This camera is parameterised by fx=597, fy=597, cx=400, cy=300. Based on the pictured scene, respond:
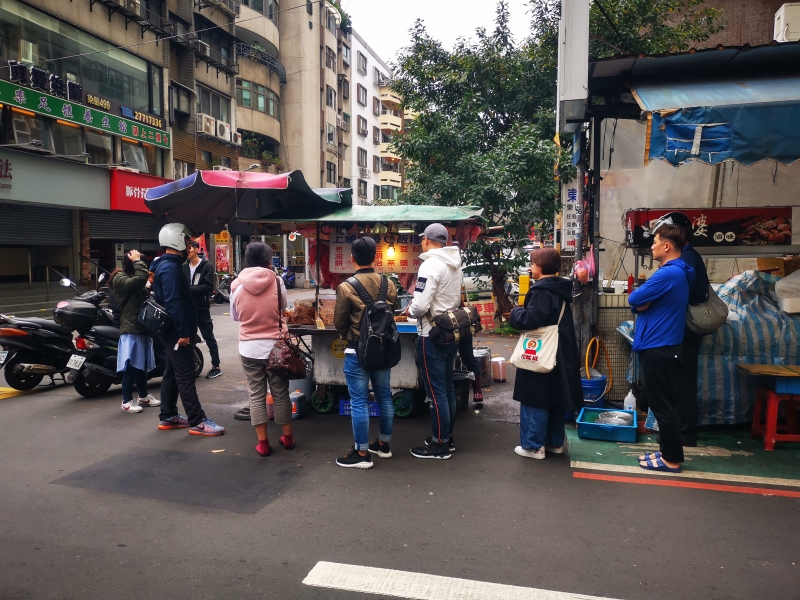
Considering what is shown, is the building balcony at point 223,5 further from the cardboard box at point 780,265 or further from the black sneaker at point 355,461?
the black sneaker at point 355,461

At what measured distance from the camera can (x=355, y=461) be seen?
4988 millimetres

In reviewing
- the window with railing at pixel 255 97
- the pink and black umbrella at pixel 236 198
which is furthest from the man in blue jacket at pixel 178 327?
the window with railing at pixel 255 97

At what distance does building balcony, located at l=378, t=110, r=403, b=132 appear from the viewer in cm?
5600

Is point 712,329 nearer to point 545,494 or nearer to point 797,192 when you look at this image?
point 545,494

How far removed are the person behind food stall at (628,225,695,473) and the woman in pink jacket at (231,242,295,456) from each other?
306cm

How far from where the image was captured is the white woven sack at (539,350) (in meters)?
4.89

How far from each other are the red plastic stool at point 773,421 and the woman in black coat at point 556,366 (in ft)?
5.73

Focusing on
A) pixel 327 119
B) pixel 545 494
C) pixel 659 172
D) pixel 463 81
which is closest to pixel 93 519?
pixel 545 494

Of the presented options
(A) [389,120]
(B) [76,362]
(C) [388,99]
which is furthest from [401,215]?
(A) [389,120]

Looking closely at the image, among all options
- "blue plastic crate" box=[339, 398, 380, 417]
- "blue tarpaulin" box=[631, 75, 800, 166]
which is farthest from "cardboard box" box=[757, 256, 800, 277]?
"blue plastic crate" box=[339, 398, 380, 417]

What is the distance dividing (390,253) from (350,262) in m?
0.52

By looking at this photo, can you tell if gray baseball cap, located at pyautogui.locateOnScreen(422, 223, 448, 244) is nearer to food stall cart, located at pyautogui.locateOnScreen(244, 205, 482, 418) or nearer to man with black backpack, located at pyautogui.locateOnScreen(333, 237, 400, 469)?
man with black backpack, located at pyautogui.locateOnScreen(333, 237, 400, 469)

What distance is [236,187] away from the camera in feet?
20.0

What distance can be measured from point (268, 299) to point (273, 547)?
89.7 inches
